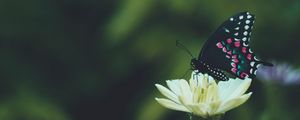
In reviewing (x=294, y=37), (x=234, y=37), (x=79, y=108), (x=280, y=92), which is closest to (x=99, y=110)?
(x=79, y=108)

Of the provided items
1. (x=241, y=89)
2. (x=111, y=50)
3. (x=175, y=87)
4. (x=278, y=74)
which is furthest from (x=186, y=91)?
(x=111, y=50)

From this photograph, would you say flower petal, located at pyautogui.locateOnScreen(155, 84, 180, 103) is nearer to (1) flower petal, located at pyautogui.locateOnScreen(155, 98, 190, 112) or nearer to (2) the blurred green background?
(1) flower petal, located at pyautogui.locateOnScreen(155, 98, 190, 112)

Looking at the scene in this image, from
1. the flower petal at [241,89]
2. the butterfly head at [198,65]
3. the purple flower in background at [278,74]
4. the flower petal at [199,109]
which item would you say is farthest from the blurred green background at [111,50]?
the flower petal at [199,109]

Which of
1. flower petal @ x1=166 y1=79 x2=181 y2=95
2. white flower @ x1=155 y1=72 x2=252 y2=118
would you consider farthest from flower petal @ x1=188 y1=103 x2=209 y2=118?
flower petal @ x1=166 y1=79 x2=181 y2=95

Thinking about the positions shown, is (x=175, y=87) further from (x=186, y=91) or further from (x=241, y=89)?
(x=241, y=89)

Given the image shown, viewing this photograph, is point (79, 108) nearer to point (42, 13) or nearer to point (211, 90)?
point (42, 13)

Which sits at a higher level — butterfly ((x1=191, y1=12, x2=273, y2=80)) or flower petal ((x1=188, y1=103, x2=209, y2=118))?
butterfly ((x1=191, y1=12, x2=273, y2=80))

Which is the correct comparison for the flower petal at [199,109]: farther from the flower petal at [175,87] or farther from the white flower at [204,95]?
the flower petal at [175,87]
